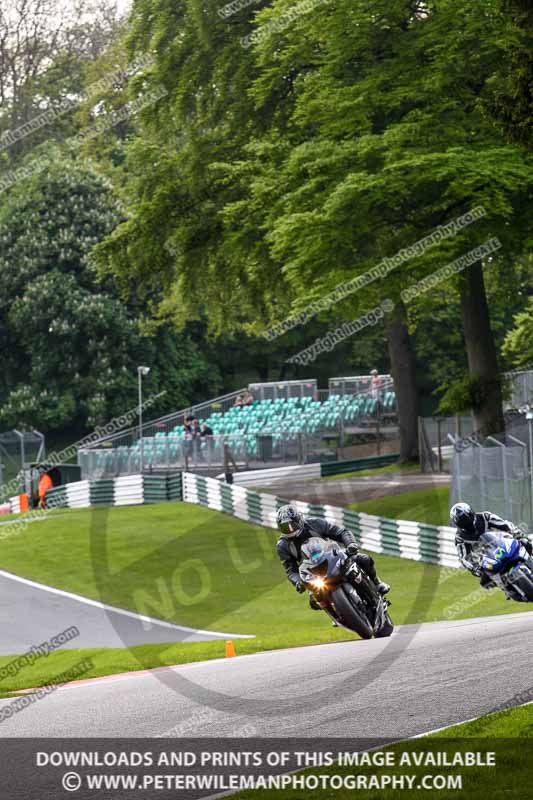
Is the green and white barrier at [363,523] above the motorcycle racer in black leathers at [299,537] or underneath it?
underneath

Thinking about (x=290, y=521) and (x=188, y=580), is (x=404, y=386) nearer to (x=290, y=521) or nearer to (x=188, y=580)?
(x=188, y=580)

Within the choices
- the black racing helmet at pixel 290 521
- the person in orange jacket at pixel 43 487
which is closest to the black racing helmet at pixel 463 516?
the black racing helmet at pixel 290 521

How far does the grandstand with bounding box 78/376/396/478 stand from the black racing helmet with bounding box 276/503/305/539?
81.0 feet

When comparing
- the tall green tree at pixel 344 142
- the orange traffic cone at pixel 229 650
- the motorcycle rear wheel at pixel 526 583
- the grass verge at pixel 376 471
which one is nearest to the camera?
the motorcycle rear wheel at pixel 526 583

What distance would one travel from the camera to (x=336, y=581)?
1315cm

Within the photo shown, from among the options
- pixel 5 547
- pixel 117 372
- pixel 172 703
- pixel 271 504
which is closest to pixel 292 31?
pixel 271 504

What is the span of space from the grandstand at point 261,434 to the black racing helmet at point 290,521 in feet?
81.0

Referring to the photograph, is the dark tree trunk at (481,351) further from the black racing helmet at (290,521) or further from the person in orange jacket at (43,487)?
the black racing helmet at (290,521)

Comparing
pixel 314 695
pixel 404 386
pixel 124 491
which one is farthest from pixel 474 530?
pixel 404 386

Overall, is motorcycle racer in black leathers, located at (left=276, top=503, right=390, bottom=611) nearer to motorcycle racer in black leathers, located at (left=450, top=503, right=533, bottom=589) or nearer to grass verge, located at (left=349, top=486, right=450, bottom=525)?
motorcycle racer in black leathers, located at (left=450, top=503, right=533, bottom=589)

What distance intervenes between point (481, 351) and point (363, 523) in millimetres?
5709

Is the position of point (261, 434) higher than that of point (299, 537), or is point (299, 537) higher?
point (299, 537)

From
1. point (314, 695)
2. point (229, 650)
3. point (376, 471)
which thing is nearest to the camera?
point (314, 695)

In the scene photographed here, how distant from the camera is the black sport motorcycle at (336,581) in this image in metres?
13.1
